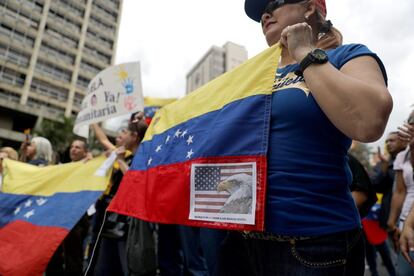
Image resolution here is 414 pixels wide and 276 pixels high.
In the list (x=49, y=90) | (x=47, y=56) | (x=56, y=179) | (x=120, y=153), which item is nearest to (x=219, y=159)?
(x=120, y=153)

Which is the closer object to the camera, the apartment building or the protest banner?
the protest banner

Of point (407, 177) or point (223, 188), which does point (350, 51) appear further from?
point (407, 177)

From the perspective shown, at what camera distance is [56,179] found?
339cm

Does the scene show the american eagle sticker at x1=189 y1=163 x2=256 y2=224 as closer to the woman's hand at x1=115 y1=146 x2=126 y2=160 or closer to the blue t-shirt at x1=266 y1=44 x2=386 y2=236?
the blue t-shirt at x1=266 y1=44 x2=386 y2=236

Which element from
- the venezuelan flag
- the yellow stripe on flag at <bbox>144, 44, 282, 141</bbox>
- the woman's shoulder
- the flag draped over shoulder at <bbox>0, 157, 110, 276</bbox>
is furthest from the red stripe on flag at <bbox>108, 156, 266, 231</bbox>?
the venezuelan flag

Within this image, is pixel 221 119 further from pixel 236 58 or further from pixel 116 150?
pixel 236 58

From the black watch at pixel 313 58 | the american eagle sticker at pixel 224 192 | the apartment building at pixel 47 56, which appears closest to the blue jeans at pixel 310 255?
the american eagle sticker at pixel 224 192

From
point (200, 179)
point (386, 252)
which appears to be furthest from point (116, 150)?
point (386, 252)

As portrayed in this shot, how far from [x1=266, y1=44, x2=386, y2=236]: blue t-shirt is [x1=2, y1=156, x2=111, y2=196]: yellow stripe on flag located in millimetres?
2323

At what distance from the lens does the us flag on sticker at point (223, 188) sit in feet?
3.80

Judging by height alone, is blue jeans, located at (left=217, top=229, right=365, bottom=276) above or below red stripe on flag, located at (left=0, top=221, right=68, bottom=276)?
above

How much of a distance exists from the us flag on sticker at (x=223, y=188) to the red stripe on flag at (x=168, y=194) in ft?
0.11

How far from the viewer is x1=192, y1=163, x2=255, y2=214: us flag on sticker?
3.80 ft

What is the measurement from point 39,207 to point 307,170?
2.99m
